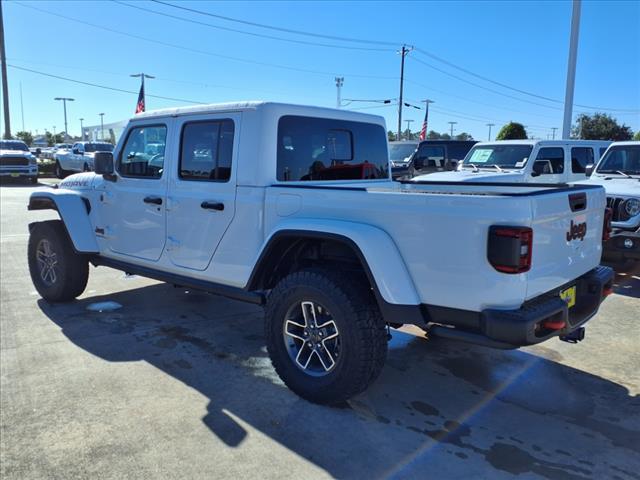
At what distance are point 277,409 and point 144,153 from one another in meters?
2.64

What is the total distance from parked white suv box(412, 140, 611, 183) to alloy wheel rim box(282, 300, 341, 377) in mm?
6588

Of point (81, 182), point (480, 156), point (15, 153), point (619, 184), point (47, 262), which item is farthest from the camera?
point (15, 153)

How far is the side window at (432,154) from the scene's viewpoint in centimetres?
1373

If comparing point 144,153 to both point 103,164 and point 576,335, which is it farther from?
point 576,335

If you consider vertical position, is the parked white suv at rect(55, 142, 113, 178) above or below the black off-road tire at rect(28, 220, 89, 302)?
above

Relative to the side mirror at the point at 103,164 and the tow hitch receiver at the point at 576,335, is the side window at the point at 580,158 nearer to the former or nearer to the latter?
the tow hitch receiver at the point at 576,335

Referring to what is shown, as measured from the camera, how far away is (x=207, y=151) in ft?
13.5

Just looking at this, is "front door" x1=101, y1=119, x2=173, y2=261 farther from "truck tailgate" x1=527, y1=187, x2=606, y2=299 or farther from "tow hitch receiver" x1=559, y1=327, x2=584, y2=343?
"tow hitch receiver" x1=559, y1=327, x2=584, y2=343

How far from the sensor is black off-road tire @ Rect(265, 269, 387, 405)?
316 centimetres

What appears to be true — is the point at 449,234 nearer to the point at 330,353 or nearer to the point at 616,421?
the point at 330,353

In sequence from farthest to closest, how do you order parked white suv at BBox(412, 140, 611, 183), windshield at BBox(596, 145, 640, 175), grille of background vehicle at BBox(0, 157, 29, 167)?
grille of background vehicle at BBox(0, 157, 29, 167), parked white suv at BBox(412, 140, 611, 183), windshield at BBox(596, 145, 640, 175)

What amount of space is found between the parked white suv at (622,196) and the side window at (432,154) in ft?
19.3

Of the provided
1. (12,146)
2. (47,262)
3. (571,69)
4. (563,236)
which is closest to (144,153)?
(47,262)

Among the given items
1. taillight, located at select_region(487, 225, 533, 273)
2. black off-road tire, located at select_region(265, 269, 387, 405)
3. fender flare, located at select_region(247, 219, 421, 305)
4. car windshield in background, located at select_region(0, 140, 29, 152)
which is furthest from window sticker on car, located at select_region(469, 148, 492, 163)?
car windshield in background, located at select_region(0, 140, 29, 152)
